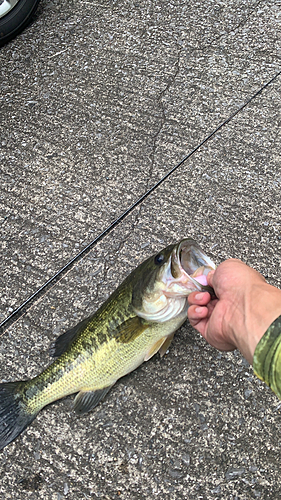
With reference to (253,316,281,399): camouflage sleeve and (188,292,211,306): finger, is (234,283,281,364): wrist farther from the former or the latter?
(188,292,211,306): finger

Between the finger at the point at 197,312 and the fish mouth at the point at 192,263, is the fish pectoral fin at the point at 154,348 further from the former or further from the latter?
the fish mouth at the point at 192,263

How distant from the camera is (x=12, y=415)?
2182 millimetres

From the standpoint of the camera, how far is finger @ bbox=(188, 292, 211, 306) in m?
1.92

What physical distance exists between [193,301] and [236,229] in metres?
1.01

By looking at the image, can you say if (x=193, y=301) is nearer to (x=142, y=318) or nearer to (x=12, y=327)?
(x=142, y=318)

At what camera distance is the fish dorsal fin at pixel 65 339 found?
2314mm

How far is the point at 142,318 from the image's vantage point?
2129 millimetres

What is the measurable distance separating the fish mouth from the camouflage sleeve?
0.47 meters

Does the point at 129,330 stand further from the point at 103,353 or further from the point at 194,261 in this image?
the point at 194,261

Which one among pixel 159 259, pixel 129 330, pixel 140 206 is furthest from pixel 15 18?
pixel 129 330

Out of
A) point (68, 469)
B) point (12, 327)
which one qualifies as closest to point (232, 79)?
point (12, 327)

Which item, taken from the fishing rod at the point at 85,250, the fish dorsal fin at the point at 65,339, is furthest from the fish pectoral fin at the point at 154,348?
the fishing rod at the point at 85,250

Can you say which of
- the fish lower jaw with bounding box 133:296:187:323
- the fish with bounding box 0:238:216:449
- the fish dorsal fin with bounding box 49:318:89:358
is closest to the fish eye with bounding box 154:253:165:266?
the fish with bounding box 0:238:216:449

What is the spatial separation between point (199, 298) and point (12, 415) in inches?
44.2
